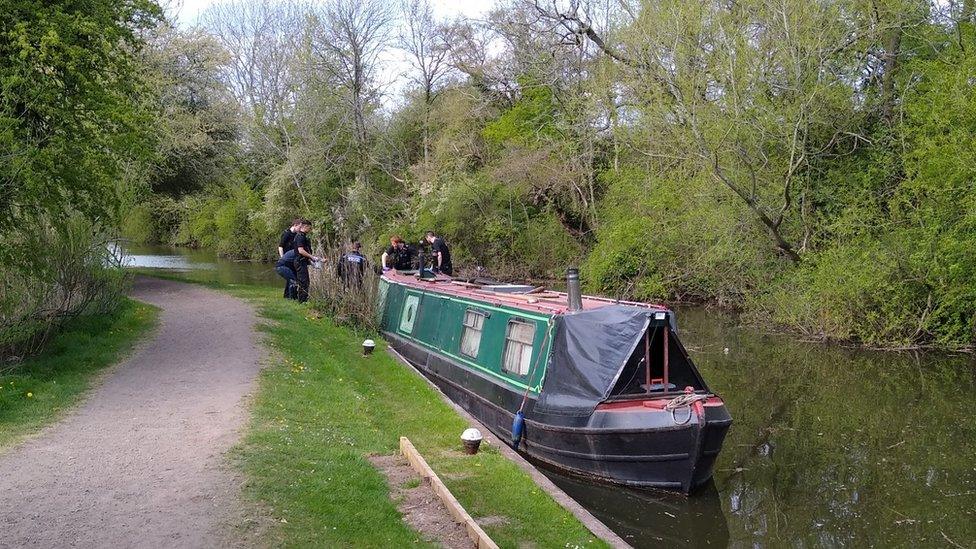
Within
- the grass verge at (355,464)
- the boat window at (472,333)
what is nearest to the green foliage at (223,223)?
the boat window at (472,333)

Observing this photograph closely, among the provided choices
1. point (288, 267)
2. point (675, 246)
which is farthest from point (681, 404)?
point (675, 246)

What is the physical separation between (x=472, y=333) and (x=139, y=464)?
4.86 meters

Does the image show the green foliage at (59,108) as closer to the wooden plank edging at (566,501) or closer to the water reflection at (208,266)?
the wooden plank edging at (566,501)

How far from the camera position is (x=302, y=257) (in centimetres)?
1525

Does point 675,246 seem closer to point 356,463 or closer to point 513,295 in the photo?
point 513,295

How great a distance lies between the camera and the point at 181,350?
10102 millimetres

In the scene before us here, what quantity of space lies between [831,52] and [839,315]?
4.90 m

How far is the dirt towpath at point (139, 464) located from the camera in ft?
14.9

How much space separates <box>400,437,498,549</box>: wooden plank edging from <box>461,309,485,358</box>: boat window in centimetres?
318

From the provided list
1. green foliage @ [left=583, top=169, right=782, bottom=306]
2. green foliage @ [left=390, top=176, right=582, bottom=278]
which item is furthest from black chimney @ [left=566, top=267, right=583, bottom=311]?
green foliage @ [left=390, top=176, right=582, bottom=278]

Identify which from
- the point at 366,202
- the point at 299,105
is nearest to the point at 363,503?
the point at 366,202

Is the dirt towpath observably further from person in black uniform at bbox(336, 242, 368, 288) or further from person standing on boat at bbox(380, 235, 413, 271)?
person standing on boat at bbox(380, 235, 413, 271)

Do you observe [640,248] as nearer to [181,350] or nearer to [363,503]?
[181,350]

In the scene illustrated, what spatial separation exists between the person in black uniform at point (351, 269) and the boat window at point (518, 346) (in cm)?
547
